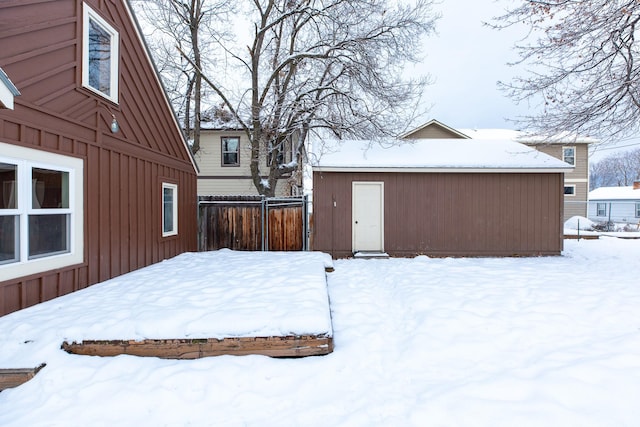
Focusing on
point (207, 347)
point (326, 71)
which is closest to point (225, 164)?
point (326, 71)

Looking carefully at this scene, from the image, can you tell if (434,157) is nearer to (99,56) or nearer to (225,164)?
(99,56)

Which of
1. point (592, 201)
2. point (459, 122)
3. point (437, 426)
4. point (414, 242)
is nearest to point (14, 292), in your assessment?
point (437, 426)

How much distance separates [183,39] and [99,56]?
27.4ft

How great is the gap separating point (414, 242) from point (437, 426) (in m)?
7.01

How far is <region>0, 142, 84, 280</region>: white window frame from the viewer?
3.79m

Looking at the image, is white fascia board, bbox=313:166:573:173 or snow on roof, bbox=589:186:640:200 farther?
snow on roof, bbox=589:186:640:200

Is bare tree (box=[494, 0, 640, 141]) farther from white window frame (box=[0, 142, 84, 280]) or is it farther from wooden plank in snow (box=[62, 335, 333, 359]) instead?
white window frame (box=[0, 142, 84, 280])

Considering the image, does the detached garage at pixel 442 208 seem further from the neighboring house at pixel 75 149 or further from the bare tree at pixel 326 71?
the neighboring house at pixel 75 149

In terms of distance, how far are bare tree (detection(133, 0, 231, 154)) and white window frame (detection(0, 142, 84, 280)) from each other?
28.2ft

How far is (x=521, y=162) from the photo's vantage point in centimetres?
921

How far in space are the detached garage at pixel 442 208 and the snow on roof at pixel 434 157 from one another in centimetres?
4

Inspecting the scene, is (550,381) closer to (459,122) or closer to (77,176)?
(77,176)

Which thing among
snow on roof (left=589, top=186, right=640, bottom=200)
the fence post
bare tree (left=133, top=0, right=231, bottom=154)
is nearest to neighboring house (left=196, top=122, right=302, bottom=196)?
bare tree (left=133, top=0, right=231, bottom=154)

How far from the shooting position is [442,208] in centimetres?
915
